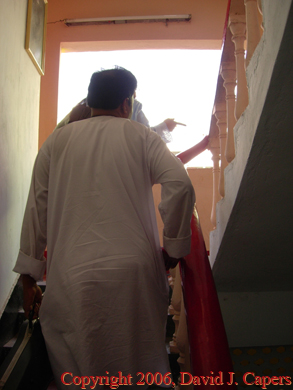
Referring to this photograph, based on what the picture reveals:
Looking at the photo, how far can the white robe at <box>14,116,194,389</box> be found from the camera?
3.28 feet

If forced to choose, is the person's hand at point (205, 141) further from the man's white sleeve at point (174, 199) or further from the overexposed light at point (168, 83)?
the overexposed light at point (168, 83)

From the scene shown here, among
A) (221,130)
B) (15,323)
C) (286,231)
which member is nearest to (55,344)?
(15,323)

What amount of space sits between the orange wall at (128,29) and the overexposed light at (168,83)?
20 cm

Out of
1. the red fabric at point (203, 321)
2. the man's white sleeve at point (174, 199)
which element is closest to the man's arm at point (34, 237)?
the man's white sleeve at point (174, 199)

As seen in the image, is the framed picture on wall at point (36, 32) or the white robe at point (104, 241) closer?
the white robe at point (104, 241)

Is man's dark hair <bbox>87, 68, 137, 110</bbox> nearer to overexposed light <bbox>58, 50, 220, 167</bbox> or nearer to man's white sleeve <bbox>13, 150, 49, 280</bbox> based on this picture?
man's white sleeve <bbox>13, 150, 49, 280</bbox>

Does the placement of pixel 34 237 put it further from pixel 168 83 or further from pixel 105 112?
pixel 168 83

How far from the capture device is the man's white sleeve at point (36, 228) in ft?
3.73

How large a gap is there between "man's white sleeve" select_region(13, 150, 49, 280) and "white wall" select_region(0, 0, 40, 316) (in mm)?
582

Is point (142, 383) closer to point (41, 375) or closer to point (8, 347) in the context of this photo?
point (41, 375)

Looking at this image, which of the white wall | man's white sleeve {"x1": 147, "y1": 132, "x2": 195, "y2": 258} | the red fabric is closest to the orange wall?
the white wall

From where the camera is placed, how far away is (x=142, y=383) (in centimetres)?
103

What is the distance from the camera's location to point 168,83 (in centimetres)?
453

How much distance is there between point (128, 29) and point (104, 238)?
403cm
